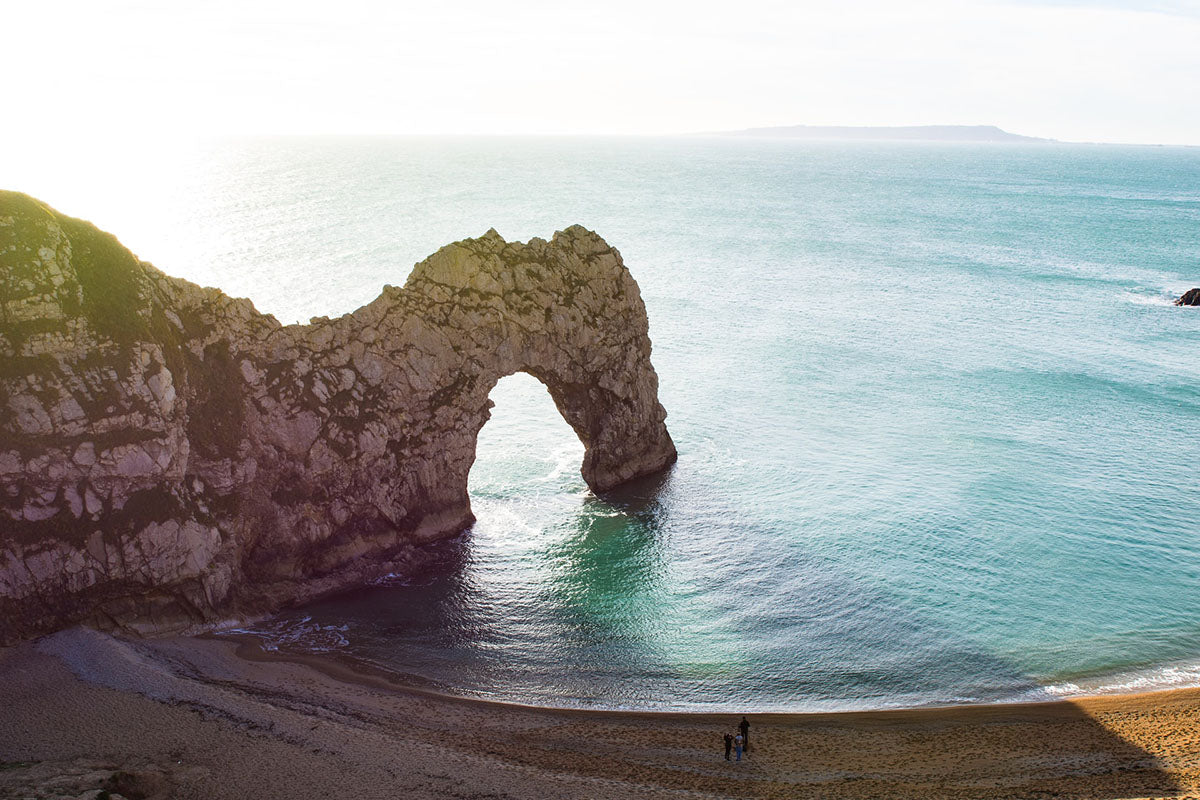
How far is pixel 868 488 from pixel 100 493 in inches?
1590

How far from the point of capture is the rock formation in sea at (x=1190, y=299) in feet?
333

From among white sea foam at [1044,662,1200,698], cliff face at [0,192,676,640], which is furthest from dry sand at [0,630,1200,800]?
cliff face at [0,192,676,640]

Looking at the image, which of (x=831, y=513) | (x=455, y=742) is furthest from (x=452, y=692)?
(x=831, y=513)

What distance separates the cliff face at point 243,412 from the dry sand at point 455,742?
10.8 feet

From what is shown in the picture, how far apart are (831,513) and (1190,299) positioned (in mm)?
75682

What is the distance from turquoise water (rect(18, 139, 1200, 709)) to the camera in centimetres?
3812

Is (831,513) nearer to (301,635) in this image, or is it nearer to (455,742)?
(455,742)

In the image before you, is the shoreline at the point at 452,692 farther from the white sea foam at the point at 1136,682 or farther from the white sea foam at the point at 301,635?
the white sea foam at the point at 301,635

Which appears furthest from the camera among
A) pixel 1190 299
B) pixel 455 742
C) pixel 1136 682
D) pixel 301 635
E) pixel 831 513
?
pixel 1190 299

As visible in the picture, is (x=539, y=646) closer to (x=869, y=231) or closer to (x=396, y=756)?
(x=396, y=756)

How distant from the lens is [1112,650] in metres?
39.7

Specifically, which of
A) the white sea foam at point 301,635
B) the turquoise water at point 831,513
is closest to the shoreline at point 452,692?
the white sea foam at point 301,635

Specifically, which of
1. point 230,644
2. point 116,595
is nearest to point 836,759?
point 230,644

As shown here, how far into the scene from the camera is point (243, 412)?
39625 millimetres
